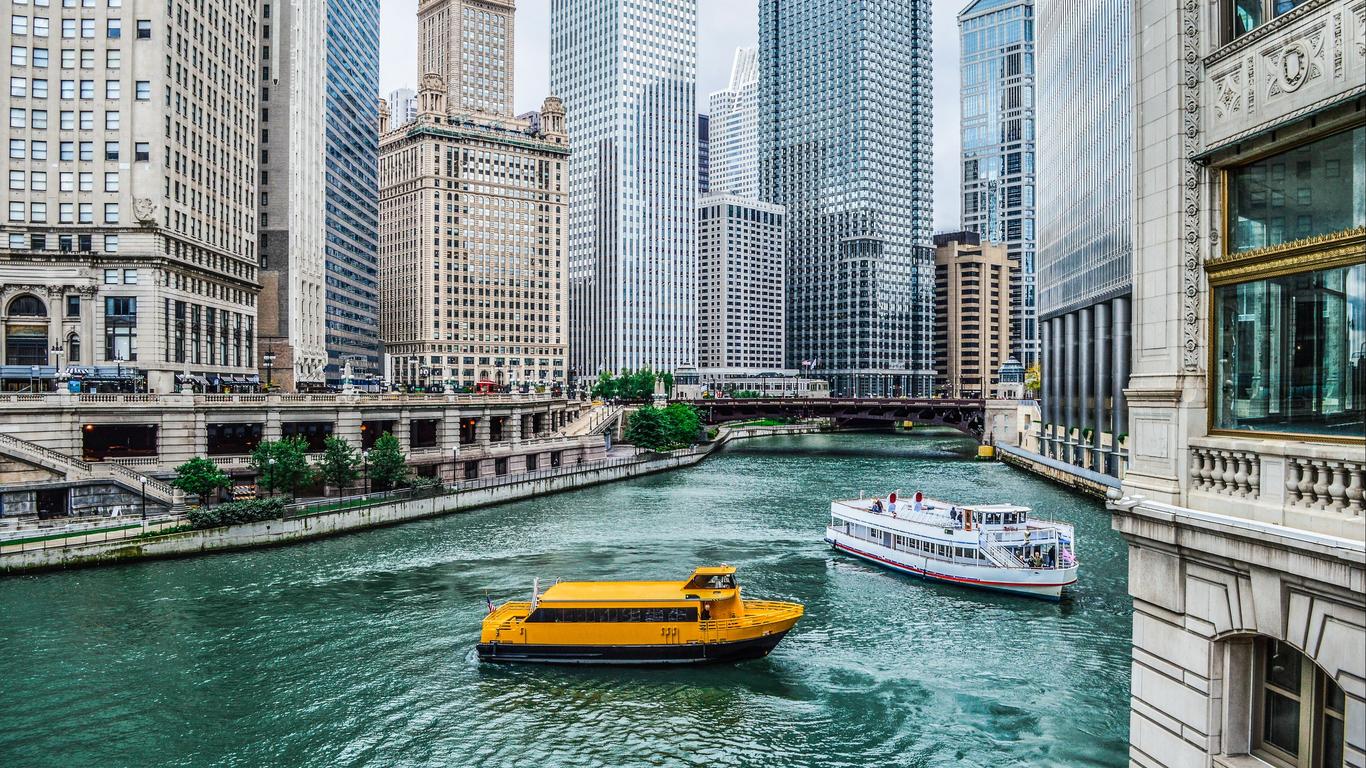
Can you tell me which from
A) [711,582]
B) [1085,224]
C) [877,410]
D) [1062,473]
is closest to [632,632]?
[711,582]

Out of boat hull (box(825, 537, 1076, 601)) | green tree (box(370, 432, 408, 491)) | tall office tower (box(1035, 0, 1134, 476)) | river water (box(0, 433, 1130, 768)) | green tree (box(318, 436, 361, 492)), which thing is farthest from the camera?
tall office tower (box(1035, 0, 1134, 476))

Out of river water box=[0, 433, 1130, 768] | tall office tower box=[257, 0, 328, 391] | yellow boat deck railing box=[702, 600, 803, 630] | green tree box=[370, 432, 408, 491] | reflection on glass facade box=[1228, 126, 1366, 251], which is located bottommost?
river water box=[0, 433, 1130, 768]

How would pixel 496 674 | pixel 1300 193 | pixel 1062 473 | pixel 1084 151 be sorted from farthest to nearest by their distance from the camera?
pixel 1084 151 → pixel 1062 473 → pixel 496 674 → pixel 1300 193

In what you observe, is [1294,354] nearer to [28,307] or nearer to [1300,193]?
[1300,193]

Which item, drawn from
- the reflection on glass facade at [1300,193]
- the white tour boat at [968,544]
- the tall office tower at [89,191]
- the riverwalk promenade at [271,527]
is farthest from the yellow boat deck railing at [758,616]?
the tall office tower at [89,191]

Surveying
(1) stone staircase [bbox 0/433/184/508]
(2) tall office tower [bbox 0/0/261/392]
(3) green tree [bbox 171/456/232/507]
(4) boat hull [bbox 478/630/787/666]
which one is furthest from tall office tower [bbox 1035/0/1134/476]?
(2) tall office tower [bbox 0/0/261/392]

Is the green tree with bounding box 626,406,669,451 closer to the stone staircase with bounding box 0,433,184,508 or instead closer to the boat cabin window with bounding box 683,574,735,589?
the stone staircase with bounding box 0,433,184,508

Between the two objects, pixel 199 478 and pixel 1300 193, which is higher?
pixel 1300 193
